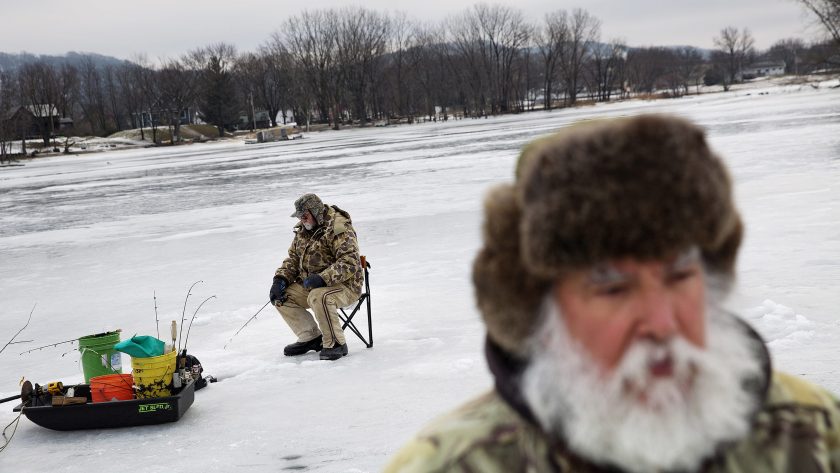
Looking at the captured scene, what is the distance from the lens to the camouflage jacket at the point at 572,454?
4.14 feet

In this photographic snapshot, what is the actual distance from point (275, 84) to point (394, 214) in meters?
99.7

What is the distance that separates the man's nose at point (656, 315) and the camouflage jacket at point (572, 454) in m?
0.22

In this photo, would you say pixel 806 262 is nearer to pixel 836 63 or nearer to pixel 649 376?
pixel 649 376

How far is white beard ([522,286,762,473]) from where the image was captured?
1.21m

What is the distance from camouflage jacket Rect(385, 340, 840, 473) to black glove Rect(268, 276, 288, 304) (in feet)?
19.3

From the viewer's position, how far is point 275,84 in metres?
110

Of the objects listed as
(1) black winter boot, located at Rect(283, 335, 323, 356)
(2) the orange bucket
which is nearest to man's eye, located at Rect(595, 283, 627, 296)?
(2) the orange bucket

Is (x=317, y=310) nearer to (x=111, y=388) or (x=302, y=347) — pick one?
Answer: (x=302, y=347)

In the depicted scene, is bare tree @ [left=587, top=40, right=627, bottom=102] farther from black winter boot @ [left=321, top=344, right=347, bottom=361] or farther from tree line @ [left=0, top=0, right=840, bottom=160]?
black winter boot @ [left=321, top=344, right=347, bottom=361]

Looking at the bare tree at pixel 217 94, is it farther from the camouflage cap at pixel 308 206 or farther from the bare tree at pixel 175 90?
the camouflage cap at pixel 308 206

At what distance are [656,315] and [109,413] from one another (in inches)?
198

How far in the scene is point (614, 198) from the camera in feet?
3.94

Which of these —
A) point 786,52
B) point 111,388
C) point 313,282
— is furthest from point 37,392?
point 786,52

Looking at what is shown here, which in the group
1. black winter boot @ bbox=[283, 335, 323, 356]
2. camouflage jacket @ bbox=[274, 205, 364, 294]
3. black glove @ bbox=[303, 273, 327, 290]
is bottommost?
black winter boot @ bbox=[283, 335, 323, 356]
